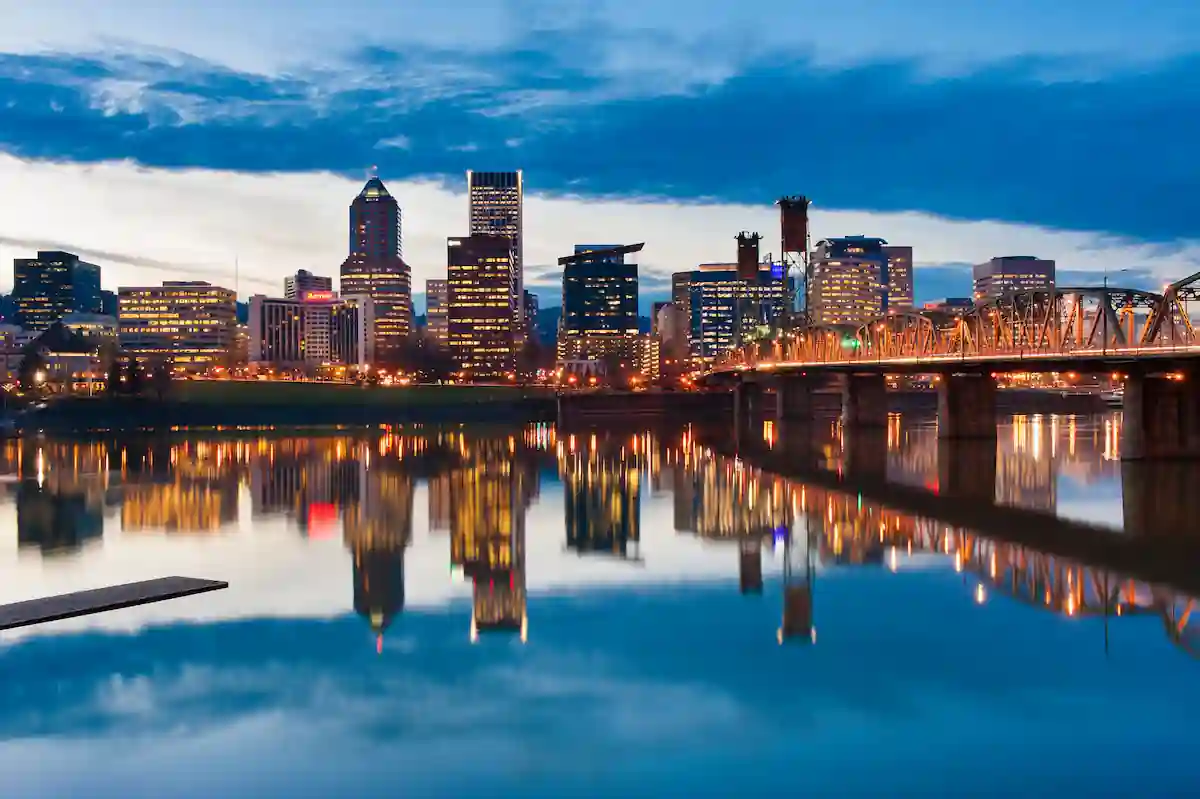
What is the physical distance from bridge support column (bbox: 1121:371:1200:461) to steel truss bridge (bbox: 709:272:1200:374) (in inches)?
89.4

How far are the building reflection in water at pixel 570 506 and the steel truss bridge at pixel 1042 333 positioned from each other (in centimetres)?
613

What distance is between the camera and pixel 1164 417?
60125 millimetres

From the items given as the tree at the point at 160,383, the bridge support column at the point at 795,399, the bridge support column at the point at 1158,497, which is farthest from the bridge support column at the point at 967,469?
the tree at the point at 160,383

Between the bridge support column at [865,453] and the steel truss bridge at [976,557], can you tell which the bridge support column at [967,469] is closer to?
the bridge support column at [865,453]

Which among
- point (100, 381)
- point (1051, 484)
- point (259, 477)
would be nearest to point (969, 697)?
point (1051, 484)

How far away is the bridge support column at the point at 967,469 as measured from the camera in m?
48.8

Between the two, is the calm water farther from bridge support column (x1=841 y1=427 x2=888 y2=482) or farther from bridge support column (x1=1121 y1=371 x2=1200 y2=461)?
bridge support column (x1=1121 y1=371 x2=1200 y2=461)

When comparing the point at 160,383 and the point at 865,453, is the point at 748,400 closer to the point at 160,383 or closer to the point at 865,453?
the point at 865,453

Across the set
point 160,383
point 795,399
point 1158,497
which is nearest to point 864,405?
point 795,399

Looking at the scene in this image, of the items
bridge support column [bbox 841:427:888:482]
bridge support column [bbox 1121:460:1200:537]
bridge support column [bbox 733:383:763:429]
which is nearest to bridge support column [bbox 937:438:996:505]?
bridge support column [bbox 841:427:888:482]

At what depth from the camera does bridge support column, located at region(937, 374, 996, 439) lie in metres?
81.4

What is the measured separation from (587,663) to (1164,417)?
50.9 m

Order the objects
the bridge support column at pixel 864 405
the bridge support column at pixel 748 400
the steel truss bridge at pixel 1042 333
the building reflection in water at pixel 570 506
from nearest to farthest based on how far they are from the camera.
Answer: the building reflection in water at pixel 570 506, the steel truss bridge at pixel 1042 333, the bridge support column at pixel 864 405, the bridge support column at pixel 748 400

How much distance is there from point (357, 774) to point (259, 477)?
46.7 metres
